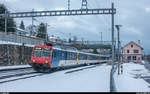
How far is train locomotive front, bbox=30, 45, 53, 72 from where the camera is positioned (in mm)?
22906

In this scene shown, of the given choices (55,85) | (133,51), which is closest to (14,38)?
(55,85)

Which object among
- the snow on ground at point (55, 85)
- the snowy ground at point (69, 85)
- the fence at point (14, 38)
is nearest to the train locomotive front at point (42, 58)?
the snowy ground at point (69, 85)

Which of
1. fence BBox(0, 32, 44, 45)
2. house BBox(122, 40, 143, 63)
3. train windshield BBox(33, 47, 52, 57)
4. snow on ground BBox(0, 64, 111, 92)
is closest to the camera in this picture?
snow on ground BBox(0, 64, 111, 92)

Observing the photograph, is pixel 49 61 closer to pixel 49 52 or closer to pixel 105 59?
pixel 49 52

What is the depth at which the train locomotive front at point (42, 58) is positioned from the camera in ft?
75.2

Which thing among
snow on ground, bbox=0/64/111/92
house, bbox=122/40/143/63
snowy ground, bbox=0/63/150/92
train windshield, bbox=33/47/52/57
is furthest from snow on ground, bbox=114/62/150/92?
house, bbox=122/40/143/63

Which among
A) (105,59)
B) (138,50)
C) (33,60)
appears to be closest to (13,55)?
(33,60)

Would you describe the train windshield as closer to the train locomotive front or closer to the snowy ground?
the train locomotive front

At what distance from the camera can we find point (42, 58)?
23281 millimetres

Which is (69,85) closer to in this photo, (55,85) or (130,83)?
(55,85)

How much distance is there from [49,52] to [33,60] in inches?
77.0

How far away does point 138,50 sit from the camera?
300 feet

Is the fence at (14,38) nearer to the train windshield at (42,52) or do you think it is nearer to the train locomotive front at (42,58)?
the train windshield at (42,52)

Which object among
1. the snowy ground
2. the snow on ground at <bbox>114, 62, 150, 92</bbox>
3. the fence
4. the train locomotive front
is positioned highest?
the fence
